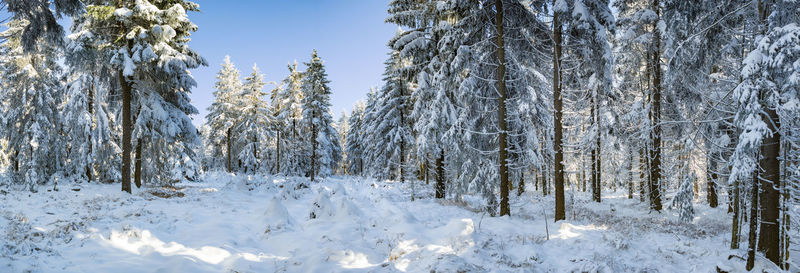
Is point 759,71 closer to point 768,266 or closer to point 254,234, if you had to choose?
point 768,266

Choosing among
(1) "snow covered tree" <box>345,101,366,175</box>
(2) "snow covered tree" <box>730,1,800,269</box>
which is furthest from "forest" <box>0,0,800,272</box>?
(1) "snow covered tree" <box>345,101,366,175</box>

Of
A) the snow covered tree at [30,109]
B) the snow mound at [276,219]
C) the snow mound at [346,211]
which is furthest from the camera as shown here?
the snow covered tree at [30,109]

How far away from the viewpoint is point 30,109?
19156 mm

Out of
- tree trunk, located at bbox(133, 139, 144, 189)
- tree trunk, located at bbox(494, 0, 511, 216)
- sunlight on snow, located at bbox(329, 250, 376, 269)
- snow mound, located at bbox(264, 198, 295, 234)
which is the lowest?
sunlight on snow, located at bbox(329, 250, 376, 269)

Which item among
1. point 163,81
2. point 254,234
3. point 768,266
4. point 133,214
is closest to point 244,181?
point 163,81

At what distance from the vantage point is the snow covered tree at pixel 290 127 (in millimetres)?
33094

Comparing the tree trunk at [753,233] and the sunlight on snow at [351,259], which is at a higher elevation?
the tree trunk at [753,233]

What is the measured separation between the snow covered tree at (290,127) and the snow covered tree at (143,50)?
15.0m

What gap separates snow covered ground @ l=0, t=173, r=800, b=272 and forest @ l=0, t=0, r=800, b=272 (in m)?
0.07

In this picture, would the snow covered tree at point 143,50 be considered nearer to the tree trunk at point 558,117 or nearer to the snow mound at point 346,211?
the snow mound at point 346,211

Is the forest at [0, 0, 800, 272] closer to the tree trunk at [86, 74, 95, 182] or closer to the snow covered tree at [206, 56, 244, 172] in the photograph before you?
the tree trunk at [86, 74, 95, 182]

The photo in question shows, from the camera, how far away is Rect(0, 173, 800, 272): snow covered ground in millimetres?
6336

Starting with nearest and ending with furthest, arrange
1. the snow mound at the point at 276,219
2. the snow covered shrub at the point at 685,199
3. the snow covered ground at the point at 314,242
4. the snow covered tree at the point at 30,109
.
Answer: the snow covered ground at the point at 314,242 → the snow mound at the point at 276,219 → the snow covered shrub at the point at 685,199 → the snow covered tree at the point at 30,109

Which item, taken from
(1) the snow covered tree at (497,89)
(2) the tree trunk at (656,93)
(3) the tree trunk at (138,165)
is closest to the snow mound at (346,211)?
(1) the snow covered tree at (497,89)
